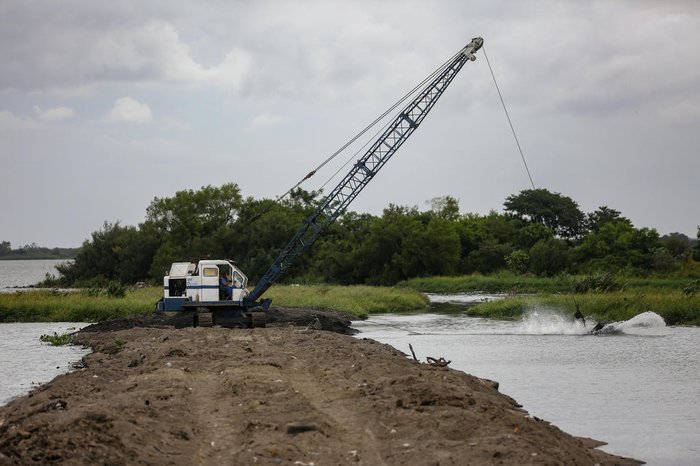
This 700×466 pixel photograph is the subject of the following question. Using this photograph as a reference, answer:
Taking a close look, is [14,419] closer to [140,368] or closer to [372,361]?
[140,368]

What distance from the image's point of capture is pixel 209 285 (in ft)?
132

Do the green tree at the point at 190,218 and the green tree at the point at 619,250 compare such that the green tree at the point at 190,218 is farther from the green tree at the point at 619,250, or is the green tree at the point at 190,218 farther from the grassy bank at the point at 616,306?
the grassy bank at the point at 616,306

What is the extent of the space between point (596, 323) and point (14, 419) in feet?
111

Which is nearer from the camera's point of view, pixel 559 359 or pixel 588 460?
pixel 588 460

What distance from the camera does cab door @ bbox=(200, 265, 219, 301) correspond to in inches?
1585

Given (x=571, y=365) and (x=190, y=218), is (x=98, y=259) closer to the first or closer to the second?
(x=190, y=218)

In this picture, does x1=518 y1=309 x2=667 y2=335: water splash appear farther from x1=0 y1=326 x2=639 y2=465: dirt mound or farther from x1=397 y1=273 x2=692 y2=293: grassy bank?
x1=0 y1=326 x2=639 y2=465: dirt mound

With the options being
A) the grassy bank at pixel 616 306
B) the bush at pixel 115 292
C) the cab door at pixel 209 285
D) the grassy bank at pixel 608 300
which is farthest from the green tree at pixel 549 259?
the cab door at pixel 209 285

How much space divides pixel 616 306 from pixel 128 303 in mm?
26114

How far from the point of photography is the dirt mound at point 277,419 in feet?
44.4

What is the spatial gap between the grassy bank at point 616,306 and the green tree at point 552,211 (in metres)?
65.5

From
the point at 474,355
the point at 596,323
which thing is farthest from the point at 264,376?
the point at 596,323

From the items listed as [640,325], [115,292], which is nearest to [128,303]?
[115,292]

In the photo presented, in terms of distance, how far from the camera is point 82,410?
15.8m
